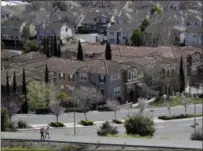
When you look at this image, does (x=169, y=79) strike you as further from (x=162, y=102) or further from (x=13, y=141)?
(x=13, y=141)

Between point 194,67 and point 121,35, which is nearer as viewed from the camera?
point 194,67

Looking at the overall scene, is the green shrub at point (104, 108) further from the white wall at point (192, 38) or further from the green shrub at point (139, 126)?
the white wall at point (192, 38)

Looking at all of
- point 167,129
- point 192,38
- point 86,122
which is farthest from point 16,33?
point 167,129

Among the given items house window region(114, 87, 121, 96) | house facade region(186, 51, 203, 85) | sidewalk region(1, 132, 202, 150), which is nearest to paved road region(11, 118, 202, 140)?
sidewalk region(1, 132, 202, 150)

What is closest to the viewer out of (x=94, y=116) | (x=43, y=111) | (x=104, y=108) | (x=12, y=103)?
(x=12, y=103)

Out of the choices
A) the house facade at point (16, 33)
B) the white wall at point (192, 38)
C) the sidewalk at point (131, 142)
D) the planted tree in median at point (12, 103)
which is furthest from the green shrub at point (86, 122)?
the house facade at point (16, 33)

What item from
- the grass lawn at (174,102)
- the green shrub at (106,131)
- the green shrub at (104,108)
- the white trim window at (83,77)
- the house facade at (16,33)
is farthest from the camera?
the house facade at (16,33)

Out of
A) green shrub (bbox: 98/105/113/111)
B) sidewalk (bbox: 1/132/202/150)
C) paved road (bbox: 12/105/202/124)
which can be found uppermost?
green shrub (bbox: 98/105/113/111)

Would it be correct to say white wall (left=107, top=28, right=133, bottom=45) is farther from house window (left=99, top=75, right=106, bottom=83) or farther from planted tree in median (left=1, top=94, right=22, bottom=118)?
planted tree in median (left=1, top=94, right=22, bottom=118)

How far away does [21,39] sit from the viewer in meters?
49.5

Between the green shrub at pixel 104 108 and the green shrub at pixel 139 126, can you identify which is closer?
the green shrub at pixel 139 126

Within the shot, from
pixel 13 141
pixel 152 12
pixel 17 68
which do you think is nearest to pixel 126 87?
pixel 17 68

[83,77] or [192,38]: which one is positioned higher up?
[192,38]

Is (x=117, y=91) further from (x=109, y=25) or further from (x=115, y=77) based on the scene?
(x=109, y=25)
